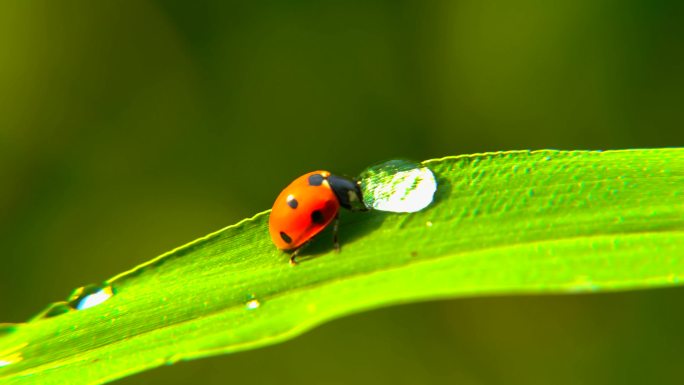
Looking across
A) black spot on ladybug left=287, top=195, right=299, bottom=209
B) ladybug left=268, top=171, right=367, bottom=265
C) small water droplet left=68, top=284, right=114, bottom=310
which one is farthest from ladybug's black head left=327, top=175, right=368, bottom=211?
small water droplet left=68, top=284, right=114, bottom=310

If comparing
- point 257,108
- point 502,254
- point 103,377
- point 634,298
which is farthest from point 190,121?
point 634,298

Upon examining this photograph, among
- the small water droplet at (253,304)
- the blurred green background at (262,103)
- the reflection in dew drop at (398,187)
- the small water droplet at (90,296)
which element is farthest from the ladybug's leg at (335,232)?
the blurred green background at (262,103)

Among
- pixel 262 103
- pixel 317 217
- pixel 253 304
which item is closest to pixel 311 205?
pixel 317 217

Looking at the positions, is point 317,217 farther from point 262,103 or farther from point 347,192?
point 262,103

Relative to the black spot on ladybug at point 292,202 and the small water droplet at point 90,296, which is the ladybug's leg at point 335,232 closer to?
the black spot on ladybug at point 292,202

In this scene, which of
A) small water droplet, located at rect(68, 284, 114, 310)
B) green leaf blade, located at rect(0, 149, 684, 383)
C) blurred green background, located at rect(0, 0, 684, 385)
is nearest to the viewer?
green leaf blade, located at rect(0, 149, 684, 383)

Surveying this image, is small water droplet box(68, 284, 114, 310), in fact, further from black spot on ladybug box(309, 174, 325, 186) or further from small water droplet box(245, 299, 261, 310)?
black spot on ladybug box(309, 174, 325, 186)
